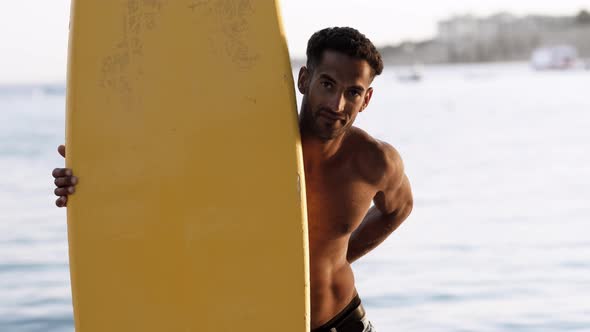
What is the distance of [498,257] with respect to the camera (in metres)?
6.79

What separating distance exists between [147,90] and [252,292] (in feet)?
1.88

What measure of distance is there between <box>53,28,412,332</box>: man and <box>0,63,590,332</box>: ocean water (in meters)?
2.46

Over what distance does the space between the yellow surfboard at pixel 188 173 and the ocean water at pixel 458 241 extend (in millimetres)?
2671

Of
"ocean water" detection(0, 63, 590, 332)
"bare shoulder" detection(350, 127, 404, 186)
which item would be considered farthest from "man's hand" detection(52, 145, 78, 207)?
"ocean water" detection(0, 63, 590, 332)

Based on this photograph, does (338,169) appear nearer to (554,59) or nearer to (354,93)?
(354,93)

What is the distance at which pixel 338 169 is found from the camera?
8.49ft

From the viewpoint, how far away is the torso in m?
2.59

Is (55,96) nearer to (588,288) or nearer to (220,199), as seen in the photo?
(588,288)

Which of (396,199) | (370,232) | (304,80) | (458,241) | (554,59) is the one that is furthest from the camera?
(554,59)

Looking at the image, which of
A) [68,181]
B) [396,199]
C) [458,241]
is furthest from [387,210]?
[458,241]

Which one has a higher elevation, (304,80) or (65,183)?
(304,80)

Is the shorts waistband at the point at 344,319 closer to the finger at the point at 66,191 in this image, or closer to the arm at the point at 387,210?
the arm at the point at 387,210

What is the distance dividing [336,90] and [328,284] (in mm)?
557

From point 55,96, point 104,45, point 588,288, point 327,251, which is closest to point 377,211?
point 327,251
